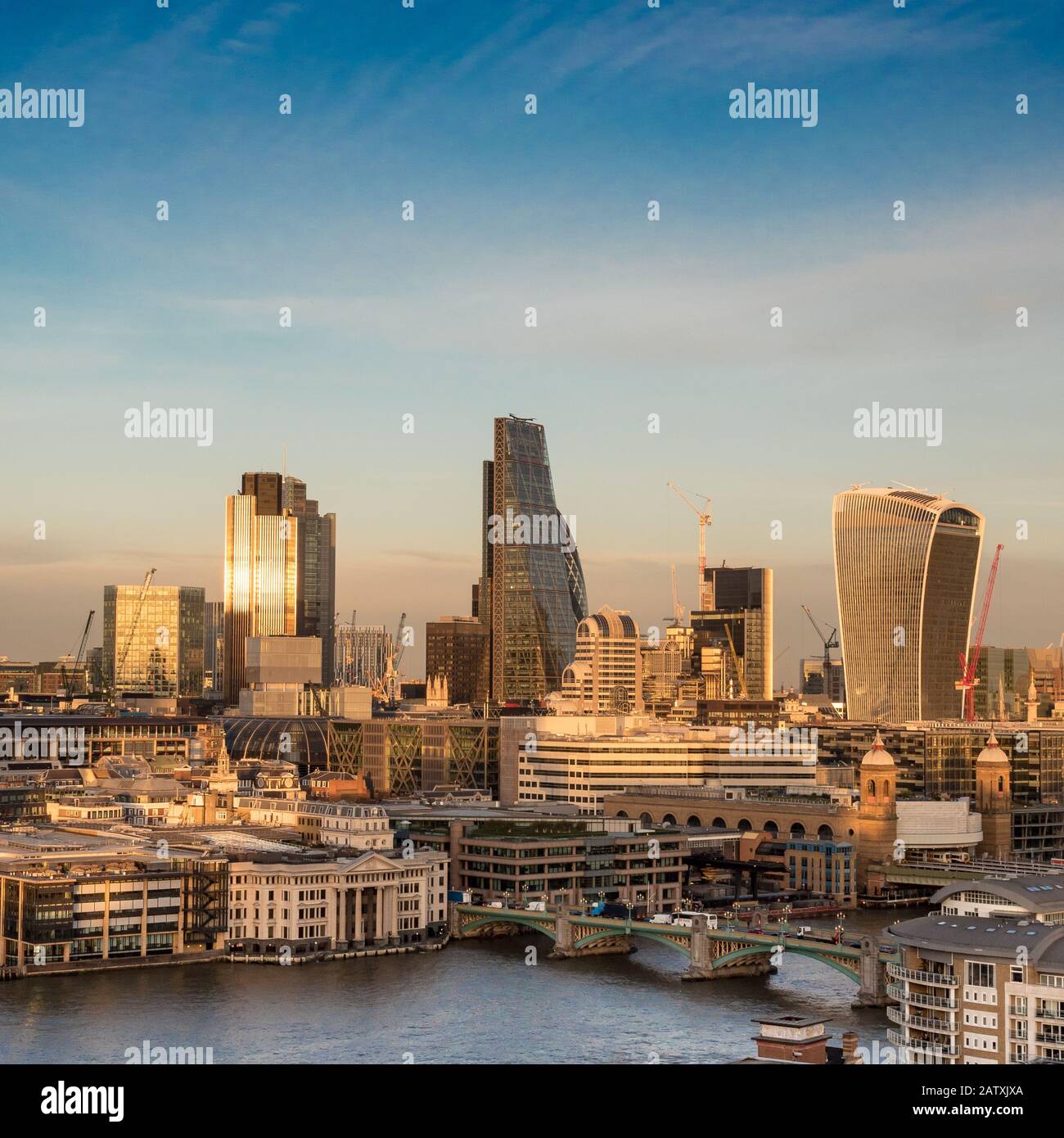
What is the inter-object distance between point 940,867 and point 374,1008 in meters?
34.3

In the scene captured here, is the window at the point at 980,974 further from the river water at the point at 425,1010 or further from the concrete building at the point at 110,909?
the concrete building at the point at 110,909

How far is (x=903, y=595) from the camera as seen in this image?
136250 millimetres

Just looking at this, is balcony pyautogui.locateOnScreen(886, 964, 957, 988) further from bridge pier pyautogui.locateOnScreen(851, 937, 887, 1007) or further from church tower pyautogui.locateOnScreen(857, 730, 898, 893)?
church tower pyautogui.locateOnScreen(857, 730, 898, 893)

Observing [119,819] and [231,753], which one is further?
[231,753]

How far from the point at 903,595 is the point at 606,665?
97.4ft

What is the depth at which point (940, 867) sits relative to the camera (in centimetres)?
7181

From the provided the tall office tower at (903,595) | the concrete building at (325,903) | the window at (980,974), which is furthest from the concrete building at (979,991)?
the tall office tower at (903,595)

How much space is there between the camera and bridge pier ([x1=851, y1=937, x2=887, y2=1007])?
4528cm

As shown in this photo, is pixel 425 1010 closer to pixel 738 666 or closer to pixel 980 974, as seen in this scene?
pixel 980 974

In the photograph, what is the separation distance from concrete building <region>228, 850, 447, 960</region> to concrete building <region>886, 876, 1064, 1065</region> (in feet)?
75.4

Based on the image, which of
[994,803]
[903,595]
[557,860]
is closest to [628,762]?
[994,803]

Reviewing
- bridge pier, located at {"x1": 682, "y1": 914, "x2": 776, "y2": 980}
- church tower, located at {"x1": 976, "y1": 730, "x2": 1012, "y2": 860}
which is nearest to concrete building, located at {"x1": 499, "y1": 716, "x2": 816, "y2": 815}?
church tower, located at {"x1": 976, "y1": 730, "x2": 1012, "y2": 860}
